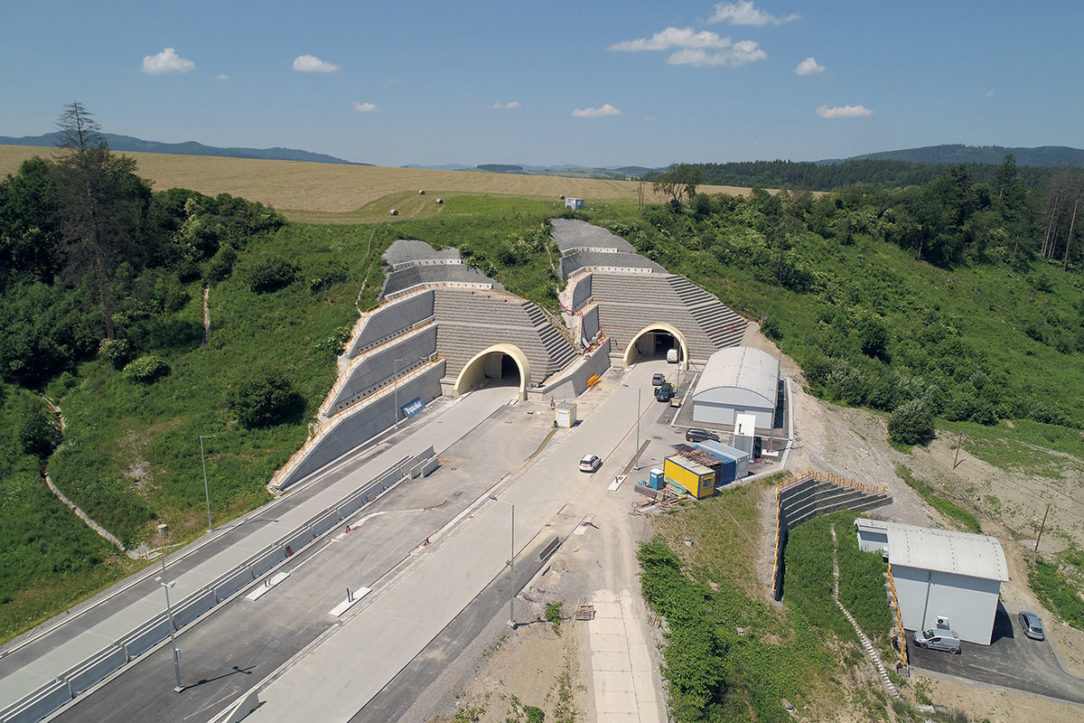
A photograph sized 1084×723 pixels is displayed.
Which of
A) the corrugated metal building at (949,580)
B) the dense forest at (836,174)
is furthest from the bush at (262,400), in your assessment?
the dense forest at (836,174)

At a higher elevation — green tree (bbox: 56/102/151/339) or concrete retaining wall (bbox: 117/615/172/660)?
green tree (bbox: 56/102/151/339)

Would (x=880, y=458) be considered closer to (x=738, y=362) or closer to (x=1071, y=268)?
(x=738, y=362)

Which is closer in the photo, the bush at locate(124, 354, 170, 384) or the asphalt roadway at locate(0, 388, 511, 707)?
the asphalt roadway at locate(0, 388, 511, 707)

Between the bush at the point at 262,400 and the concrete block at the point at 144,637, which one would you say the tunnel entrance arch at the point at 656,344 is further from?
the concrete block at the point at 144,637

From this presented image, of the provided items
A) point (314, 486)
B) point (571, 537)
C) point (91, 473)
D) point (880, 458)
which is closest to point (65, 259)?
point (91, 473)

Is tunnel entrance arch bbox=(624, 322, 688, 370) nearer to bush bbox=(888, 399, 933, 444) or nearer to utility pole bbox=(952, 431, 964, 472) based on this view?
bush bbox=(888, 399, 933, 444)

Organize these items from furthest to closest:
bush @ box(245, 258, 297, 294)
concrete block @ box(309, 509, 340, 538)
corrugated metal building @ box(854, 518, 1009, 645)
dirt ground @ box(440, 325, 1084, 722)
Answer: bush @ box(245, 258, 297, 294) → corrugated metal building @ box(854, 518, 1009, 645) → concrete block @ box(309, 509, 340, 538) → dirt ground @ box(440, 325, 1084, 722)

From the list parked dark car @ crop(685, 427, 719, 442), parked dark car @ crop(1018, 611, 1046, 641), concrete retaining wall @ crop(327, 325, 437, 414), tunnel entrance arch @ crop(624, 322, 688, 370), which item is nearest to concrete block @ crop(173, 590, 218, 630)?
concrete retaining wall @ crop(327, 325, 437, 414)
